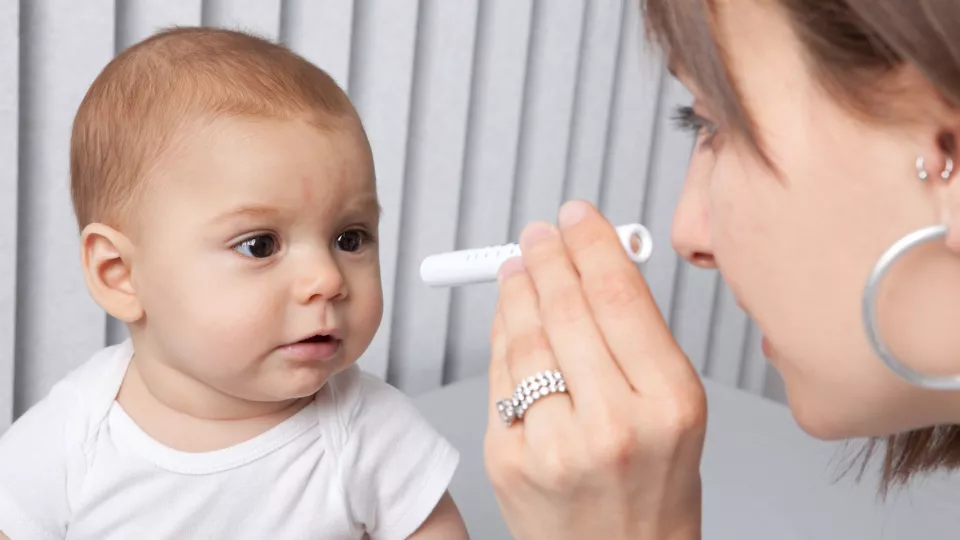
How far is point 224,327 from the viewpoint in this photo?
919 millimetres

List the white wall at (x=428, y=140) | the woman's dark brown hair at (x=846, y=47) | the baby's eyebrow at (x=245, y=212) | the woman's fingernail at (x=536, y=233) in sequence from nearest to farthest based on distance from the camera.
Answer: the woman's dark brown hair at (x=846, y=47), the woman's fingernail at (x=536, y=233), the baby's eyebrow at (x=245, y=212), the white wall at (x=428, y=140)

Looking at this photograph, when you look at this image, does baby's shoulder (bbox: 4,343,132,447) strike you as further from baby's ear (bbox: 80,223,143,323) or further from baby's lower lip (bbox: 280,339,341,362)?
baby's lower lip (bbox: 280,339,341,362)

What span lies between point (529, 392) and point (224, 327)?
1.10ft

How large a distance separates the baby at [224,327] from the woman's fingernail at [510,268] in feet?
0.61

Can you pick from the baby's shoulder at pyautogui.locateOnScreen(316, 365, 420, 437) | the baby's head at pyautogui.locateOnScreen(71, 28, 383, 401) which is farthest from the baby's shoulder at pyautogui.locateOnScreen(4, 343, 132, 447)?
the baby's shoulder at pyautogui.locateOnScreen(316, 365, 420, 437)

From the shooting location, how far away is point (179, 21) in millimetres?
1319

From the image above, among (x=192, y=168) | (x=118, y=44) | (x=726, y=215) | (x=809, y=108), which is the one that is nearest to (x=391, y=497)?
(x=192, y=168)

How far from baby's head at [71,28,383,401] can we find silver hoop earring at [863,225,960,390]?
471 millimetres

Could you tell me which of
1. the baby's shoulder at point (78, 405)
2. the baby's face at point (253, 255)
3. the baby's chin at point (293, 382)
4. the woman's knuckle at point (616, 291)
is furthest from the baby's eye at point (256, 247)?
the woman's knuckle at point (616, 291)

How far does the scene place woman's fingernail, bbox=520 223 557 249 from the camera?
790 mm

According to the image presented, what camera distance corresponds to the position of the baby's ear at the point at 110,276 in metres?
0.97

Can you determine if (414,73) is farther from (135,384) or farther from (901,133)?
(901,133)

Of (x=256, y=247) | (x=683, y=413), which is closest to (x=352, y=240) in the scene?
(x=256, y=247)

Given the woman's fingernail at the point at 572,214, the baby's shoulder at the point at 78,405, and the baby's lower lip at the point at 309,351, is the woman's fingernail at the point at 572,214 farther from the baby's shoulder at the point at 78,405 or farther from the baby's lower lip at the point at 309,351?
the baby's shoulder at the point at 78,405
